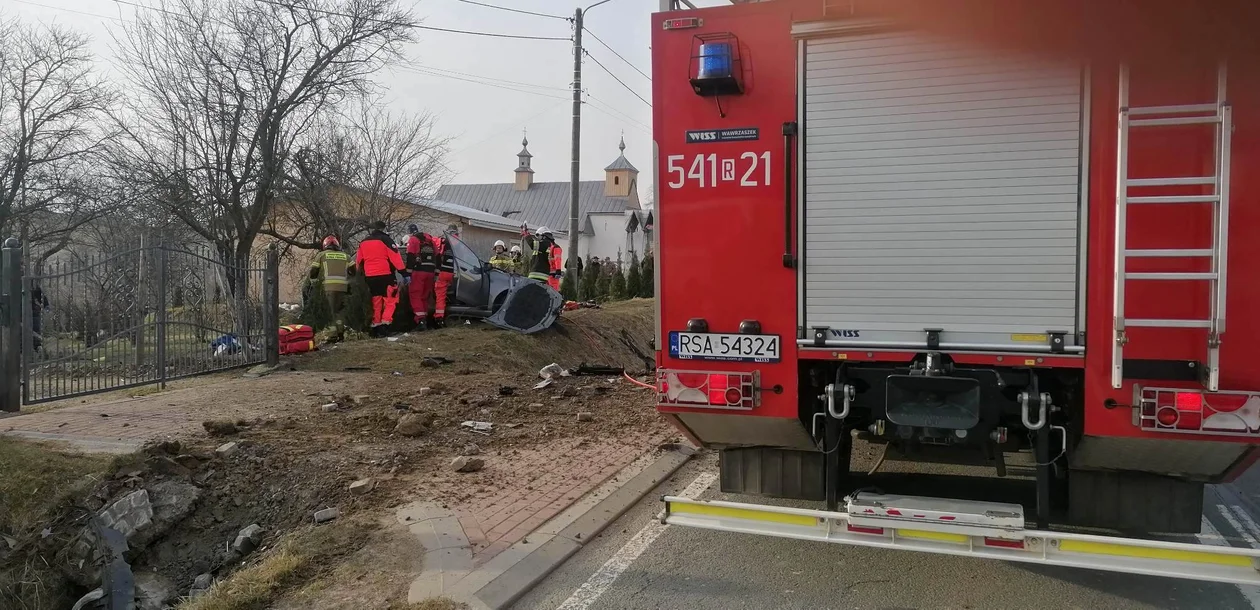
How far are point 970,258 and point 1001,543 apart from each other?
1296 millimetres

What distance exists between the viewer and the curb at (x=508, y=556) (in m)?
4.36

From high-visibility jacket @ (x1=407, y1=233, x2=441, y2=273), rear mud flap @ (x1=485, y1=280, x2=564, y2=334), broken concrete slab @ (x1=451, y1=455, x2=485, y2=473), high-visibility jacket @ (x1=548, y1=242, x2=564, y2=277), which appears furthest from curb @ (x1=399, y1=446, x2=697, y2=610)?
high-visibility jacket @ (x1=548, y1=242, x2=564, y2=277)

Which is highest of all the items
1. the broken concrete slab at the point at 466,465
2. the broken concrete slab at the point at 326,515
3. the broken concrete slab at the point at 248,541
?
the broken concrete slab at the point at 466,465

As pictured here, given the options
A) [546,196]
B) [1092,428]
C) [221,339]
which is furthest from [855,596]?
[546,196]

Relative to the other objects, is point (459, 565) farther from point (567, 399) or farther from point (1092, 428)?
point (567, 399)

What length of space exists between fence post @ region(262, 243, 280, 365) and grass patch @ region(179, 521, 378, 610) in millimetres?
6853

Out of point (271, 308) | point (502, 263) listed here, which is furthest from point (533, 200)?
point (271, 308)

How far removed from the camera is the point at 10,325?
26.9 ft

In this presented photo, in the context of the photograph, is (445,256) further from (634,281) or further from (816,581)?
(634,281)

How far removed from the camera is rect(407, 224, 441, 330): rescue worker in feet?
45.7

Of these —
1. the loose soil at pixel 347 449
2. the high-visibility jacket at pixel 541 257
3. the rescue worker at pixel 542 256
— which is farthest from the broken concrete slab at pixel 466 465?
the high-visibility jacket at pixel 541 257

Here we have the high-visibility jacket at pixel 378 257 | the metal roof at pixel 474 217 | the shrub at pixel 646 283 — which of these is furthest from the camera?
the metal roof at pixel 474 217

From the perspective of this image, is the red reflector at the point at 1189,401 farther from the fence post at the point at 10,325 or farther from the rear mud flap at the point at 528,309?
the rear mud flap at the point at 528,309

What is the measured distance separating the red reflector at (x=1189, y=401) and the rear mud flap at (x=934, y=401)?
2.63 ft
